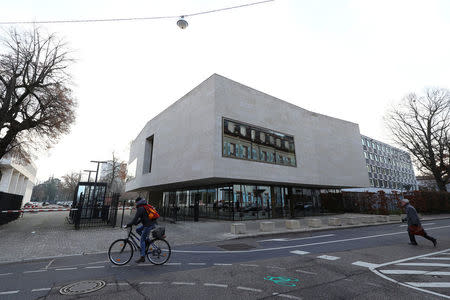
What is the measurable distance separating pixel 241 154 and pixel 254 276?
14.5m

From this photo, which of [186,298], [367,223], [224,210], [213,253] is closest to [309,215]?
[367,223]

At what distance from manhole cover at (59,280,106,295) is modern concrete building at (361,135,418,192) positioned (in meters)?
71.3

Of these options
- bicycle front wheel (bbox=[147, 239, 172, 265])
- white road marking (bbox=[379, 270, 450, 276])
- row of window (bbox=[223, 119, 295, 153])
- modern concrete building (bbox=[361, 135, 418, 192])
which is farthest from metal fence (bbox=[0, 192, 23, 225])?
modern concrete building (bbox=[361, 135, 418, 192])

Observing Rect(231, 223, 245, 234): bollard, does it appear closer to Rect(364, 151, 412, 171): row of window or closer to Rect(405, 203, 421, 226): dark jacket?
Rect(405, 203, 421, 226): dark jacket

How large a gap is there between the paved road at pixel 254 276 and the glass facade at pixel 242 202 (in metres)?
12.4

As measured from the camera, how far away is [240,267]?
20.8 feet

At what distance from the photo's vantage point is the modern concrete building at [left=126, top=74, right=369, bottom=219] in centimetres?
1919

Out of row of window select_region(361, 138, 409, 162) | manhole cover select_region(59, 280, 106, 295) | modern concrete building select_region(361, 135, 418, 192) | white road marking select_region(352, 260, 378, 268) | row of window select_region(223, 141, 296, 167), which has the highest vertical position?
row of window select_region(361, 138, 409, 162)

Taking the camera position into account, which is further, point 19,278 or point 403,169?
point 403,169

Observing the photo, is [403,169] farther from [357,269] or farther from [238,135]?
[357,269]

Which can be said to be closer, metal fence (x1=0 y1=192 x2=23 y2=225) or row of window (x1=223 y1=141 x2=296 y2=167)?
metal fence (x1=0 y1=192 x2=23 y2=225)

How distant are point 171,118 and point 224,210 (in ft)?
44.0

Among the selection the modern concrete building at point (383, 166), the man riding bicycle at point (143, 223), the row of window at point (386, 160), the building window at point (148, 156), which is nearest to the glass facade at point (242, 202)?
the building window at point (148, 156)

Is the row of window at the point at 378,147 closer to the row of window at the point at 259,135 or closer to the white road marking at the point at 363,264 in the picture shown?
the row of window at the point at 259,135
